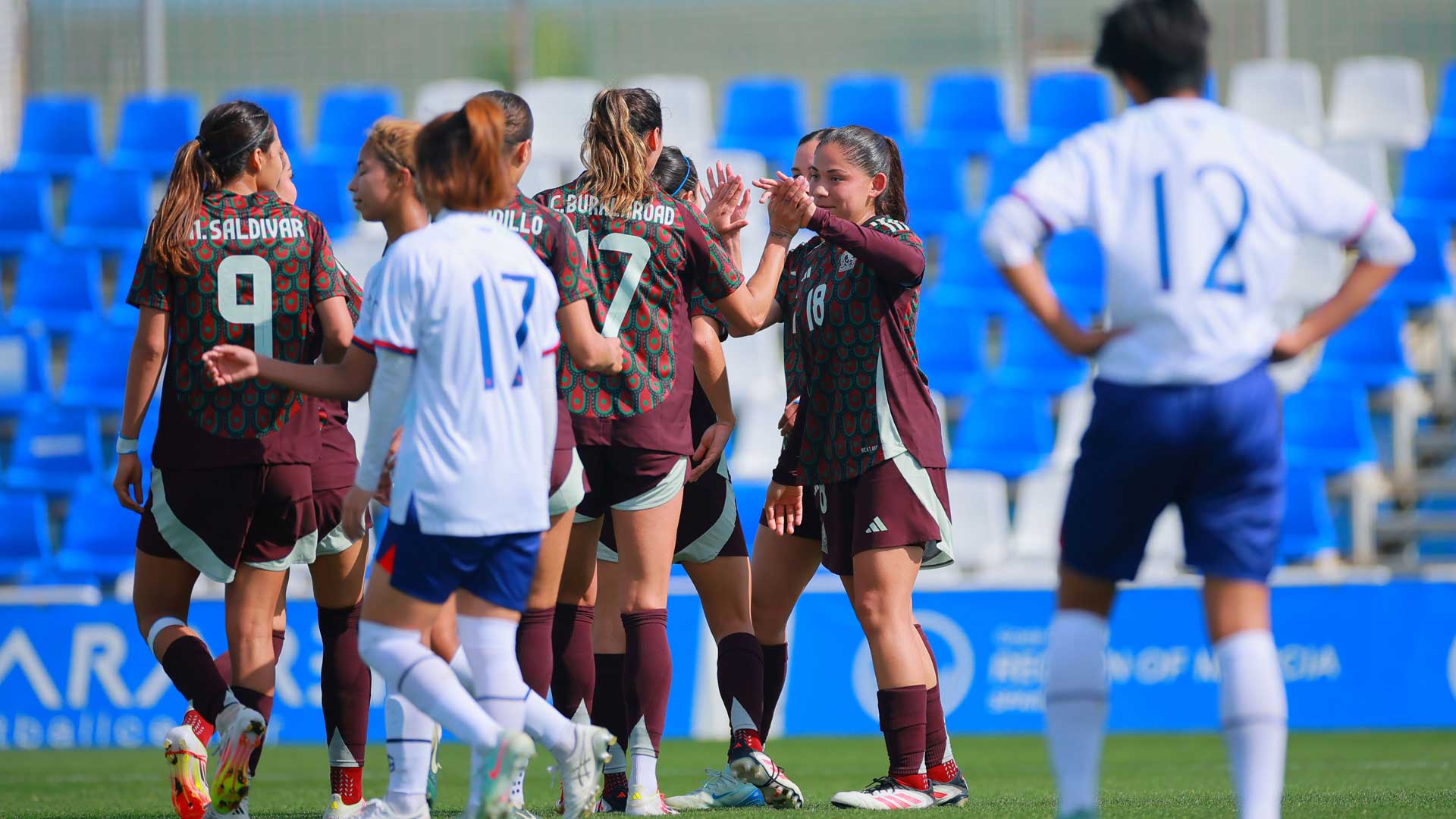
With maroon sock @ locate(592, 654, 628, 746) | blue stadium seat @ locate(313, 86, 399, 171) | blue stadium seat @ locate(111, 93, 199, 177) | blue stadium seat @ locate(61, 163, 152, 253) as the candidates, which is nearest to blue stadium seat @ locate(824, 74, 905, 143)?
blue stadium seat @ locate(313, 86, 399, 171)

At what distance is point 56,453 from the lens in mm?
11070

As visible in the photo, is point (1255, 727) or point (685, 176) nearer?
point (1255, 727)

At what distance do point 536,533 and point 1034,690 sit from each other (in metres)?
6.27

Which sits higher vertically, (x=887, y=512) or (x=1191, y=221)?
(x=1191, y=221)

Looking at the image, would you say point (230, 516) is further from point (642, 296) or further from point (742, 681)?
point (742, 681)

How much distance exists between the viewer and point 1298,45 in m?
14.4

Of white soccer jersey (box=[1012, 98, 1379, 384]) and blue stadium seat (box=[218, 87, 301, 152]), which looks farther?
blue stadium seat (box=[218, 87, 301, 152])

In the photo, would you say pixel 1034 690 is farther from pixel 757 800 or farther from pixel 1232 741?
pixel 1232 741

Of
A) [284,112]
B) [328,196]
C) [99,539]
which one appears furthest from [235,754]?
[284,112]

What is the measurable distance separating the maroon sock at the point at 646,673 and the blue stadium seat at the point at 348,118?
9416mm

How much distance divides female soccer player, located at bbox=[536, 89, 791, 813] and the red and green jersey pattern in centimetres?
30

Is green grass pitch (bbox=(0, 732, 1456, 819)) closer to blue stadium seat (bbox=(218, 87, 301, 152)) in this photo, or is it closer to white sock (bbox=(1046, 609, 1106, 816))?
white sock (bbox=(1046, 609, 1106, 816))

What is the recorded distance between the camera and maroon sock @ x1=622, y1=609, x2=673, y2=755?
15.0 ft

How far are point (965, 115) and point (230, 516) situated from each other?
9891 mm
